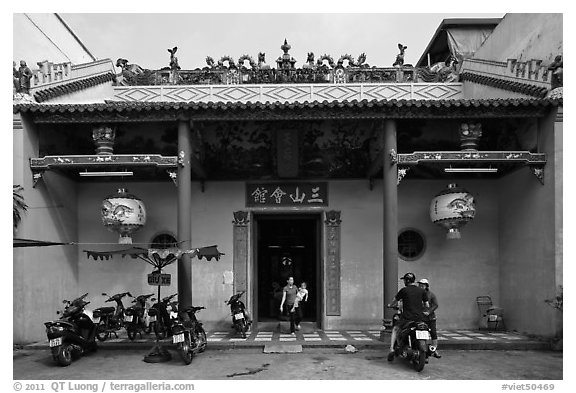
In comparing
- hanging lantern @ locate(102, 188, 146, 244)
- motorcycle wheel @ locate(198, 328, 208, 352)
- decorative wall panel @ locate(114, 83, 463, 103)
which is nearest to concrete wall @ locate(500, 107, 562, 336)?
decorative wall panel @ locate(114, 83, 463, 103)

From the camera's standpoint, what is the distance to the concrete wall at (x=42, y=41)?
10570mm

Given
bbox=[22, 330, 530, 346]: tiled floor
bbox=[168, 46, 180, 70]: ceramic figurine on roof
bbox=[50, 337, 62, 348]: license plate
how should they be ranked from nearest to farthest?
bbox=[50, 337, 62, 348]: license plate < bbox=[22, 330, 530, 346]: tiled floor < bbox=[168, 46, 180, 70]: ceramic figurine on roof

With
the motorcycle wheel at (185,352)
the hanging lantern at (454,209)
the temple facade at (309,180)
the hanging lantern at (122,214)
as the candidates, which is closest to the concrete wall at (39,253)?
the temple facade at (309,180)

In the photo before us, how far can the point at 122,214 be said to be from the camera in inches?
418

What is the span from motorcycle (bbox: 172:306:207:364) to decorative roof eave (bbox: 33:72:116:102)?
5.30 metres

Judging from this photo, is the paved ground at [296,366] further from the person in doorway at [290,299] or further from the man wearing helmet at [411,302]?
the person in doorway at [290,299]

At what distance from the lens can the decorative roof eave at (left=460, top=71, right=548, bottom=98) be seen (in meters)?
9.69

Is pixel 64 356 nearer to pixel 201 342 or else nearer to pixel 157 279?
pixel 157 279

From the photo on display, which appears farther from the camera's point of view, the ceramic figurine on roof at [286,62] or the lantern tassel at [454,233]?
the ceramic figurine on roof at [286,62]

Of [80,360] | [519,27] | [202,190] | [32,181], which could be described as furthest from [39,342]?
[519,27]

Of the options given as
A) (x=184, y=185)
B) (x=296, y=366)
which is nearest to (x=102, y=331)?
(x=184, y=185)

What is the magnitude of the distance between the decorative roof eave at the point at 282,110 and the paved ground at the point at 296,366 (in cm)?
436

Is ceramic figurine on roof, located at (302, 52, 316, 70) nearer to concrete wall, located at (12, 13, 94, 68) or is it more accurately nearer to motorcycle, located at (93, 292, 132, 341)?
concrete wall, located at (12, 13, 94, 68)
